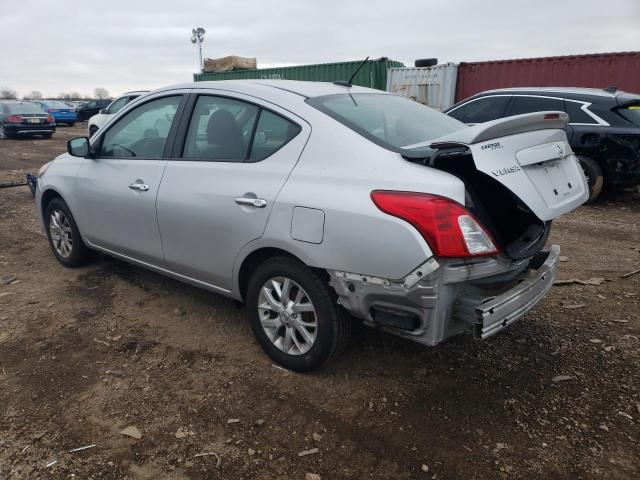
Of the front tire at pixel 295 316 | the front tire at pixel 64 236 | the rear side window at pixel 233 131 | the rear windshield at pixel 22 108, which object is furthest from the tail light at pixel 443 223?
the rear windshield at pixel 22 108

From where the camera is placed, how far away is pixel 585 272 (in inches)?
179

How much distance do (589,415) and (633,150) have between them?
5429 mm

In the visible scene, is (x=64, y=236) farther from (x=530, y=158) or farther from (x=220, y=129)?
(x=530, y=158)

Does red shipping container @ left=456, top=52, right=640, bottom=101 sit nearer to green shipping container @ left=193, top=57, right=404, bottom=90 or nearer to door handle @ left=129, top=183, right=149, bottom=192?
green shipping container @ left=193, top=57, right=404, bottom=90

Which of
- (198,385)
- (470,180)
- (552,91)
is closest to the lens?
(470,180)

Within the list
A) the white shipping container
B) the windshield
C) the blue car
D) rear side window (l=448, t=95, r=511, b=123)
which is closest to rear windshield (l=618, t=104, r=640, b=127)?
rear side window (l=448, t=95, r=511, b=123)

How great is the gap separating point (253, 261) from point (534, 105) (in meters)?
6.03

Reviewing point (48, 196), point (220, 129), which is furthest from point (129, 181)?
point (48, 196)

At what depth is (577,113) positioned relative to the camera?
707cm

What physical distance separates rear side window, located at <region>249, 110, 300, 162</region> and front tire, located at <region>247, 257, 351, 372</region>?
2.11ft

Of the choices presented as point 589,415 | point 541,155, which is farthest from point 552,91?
point 589,415

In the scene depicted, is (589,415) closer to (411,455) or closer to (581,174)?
(411,455)

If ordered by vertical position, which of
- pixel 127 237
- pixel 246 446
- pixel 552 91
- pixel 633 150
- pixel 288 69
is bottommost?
pixel 246 446

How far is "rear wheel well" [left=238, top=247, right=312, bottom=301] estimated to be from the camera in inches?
111
